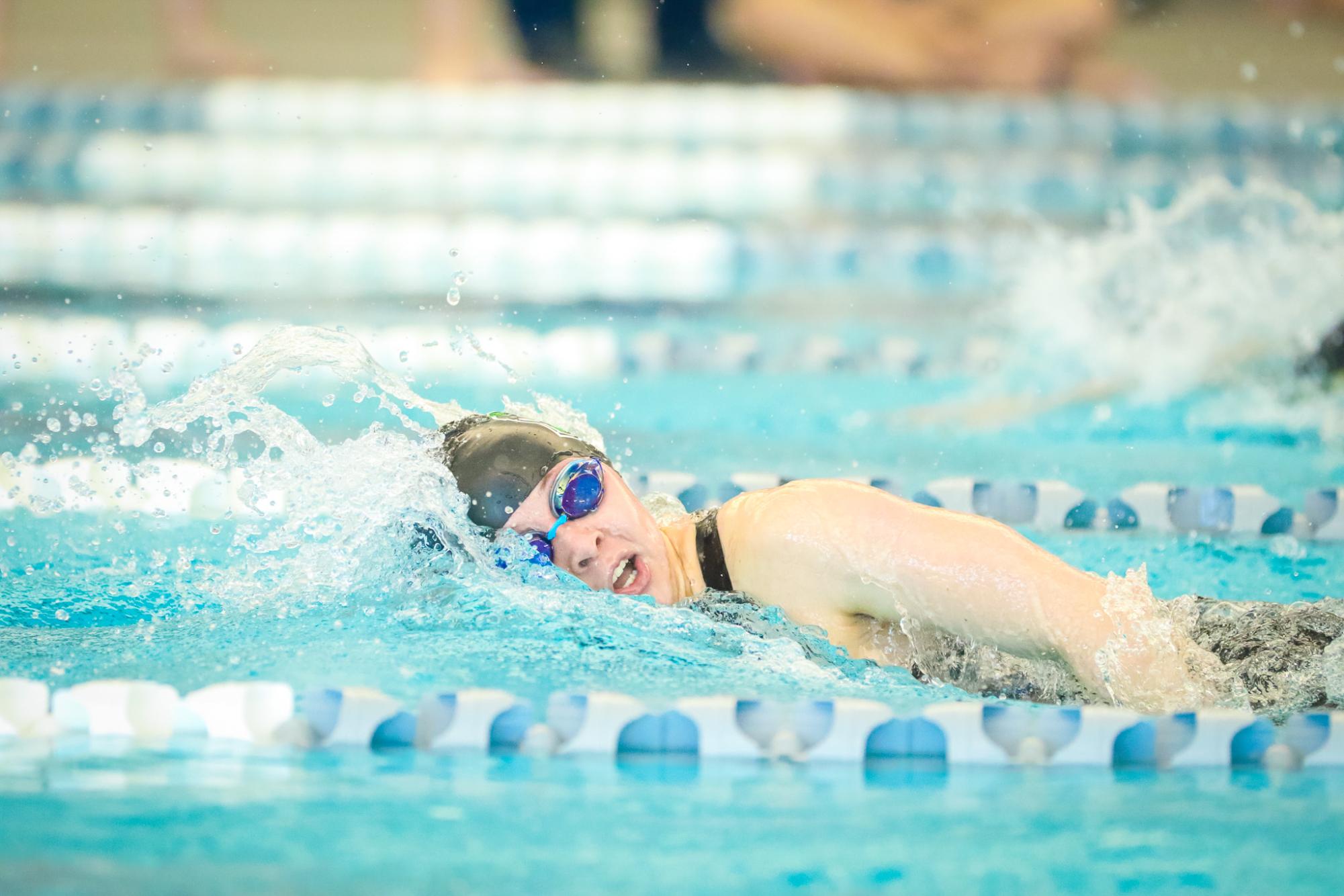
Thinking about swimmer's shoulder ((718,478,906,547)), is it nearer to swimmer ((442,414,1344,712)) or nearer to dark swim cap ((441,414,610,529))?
swimmer ((442,414,1344,712))

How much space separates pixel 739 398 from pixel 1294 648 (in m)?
2.77

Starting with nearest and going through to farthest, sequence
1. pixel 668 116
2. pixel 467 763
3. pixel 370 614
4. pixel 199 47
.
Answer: pixel 467 763 < pixel 370 614 < pixel 199 47 < pixel 668 116

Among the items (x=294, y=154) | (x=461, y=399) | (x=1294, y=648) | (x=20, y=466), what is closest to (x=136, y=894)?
(x=1294, y=648)

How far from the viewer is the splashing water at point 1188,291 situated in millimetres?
4863

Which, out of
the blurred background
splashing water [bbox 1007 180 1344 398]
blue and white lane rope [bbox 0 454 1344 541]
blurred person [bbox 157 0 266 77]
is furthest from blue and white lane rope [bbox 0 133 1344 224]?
blue and white lane rope [bbox 0 454 1344 541]

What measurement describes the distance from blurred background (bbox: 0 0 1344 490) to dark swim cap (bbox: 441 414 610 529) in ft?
5.15

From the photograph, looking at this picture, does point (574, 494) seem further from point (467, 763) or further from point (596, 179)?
point (596, 179)

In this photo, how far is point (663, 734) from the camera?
2014 millimetres

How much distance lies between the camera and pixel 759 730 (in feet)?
6.57

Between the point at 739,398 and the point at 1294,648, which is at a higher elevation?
the point at 739,398

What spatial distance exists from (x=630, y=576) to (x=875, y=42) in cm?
598

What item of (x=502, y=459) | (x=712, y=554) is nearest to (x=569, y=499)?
(x=502, y=459)

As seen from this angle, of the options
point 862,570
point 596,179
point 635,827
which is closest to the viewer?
point 635,827

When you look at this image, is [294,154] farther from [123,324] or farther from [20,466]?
[20,466]
